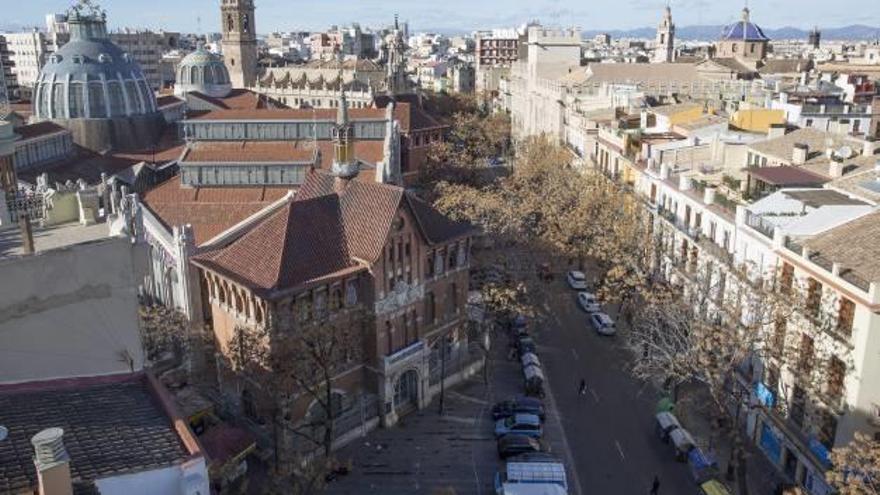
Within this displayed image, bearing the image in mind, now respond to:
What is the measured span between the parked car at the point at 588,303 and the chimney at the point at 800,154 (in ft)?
61.9

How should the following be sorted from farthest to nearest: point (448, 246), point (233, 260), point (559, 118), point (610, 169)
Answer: point (559, 118) → point (610, 169) → point (448, 246) → point (233, 260)

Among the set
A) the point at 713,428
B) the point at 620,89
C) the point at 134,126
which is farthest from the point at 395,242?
the point at 620,89

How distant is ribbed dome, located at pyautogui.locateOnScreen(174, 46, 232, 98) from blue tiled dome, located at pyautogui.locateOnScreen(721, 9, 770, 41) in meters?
119

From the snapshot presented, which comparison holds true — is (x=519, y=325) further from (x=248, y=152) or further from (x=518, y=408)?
(x=248, y=152)

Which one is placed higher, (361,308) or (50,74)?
(50,74)

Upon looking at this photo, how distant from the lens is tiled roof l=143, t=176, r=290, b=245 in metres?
54.1

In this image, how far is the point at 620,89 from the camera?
10219 centimetres

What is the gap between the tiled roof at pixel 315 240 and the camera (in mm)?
40500

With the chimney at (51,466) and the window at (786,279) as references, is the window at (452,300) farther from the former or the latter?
the chimney at (51,466)

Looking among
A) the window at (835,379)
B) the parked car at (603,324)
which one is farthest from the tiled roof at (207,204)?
the window at (835,379)

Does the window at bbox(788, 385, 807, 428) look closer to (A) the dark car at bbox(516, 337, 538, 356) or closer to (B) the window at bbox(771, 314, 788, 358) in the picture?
(B) the window at bbox(771, 314, 788, 358)

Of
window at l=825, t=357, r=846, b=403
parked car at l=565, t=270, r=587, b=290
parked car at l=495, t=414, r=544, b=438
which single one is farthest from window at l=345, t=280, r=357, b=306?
parked car at l=565, t=270, r=587, b=290

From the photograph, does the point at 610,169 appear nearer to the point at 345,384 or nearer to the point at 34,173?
the point at 345,384

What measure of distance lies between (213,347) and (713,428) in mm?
30417
